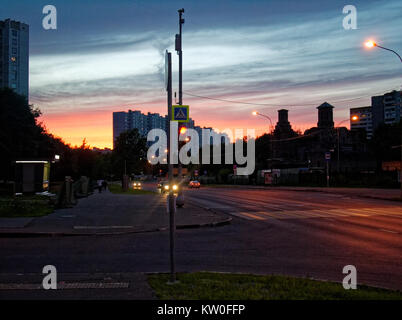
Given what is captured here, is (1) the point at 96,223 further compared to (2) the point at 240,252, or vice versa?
(1) the point at 96,223

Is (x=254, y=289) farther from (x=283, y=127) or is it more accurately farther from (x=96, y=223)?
(x=283, y=127)

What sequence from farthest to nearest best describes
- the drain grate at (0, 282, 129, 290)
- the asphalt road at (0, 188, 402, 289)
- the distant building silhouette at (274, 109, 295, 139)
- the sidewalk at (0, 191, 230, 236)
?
the distant building silhouette at (274, 109, 295, 139), the sidewalk at (0, 191, 230, 236), the asphalt road at (0, 188, 402, 289), the drain grate at (0, 282, 129, 290)

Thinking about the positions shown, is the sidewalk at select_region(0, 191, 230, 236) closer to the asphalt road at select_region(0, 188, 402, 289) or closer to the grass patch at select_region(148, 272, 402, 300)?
the asphalt road at select_region(0, 188, 402, 289)

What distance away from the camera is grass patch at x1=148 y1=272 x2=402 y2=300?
6.45 m

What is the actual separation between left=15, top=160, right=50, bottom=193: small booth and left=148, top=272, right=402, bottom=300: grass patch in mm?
27867

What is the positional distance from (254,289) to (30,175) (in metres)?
30.3

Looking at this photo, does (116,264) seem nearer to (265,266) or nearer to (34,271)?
(34,271)

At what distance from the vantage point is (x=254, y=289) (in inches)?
270

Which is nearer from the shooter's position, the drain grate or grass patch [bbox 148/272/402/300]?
grass patch [bbox 148/272/402/300]

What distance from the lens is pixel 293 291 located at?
22.4ft

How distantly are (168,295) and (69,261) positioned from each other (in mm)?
4505

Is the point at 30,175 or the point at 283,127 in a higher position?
the point at 283,127

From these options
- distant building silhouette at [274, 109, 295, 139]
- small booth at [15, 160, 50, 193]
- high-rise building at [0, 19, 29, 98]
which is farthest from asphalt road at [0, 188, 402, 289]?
high-rise building at [0, 19, 29, 98]

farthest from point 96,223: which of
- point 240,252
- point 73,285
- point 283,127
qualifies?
point 283,127
